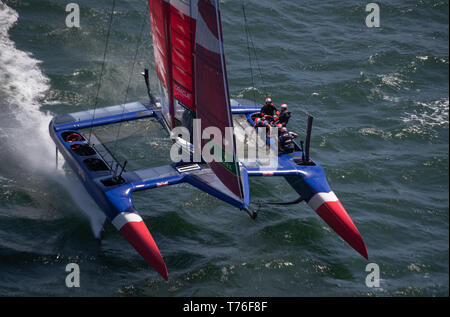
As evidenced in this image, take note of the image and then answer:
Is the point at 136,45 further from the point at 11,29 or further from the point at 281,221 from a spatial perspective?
the point at 281,221

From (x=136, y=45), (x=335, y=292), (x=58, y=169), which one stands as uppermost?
(x=136, y=45)

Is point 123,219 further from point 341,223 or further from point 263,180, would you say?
point 263,180

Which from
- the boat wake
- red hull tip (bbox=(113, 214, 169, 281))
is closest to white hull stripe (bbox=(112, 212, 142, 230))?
red hull tip (bbox=(113, 214, 169, 281))

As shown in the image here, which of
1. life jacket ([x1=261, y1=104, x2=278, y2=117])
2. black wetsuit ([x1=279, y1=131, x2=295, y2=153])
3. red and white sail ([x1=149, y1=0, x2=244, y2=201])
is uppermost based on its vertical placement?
red and white sail ([x1=149, y1=0, x2=244, y2=201])

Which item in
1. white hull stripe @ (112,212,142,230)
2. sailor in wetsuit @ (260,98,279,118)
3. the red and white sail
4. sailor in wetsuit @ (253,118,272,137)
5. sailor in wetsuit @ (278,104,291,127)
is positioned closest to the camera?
the red and white sail

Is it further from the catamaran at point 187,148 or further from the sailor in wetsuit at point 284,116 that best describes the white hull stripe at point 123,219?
the sailor in wetsuit at point 284,116

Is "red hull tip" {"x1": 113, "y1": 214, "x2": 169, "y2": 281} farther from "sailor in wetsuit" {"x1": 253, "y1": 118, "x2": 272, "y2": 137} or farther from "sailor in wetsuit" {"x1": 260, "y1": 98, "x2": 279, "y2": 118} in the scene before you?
"sailor in wetsuit" {"x1": 260, "y1": 98, "x2": 279, "y2": 118}
